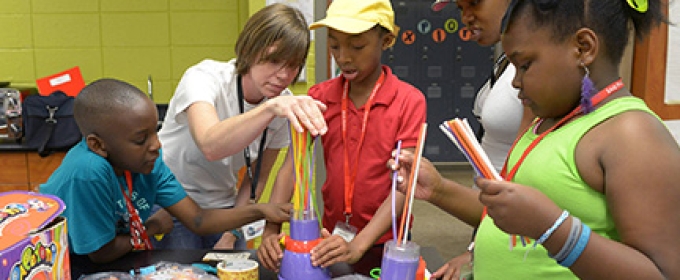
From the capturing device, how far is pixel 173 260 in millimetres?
1502

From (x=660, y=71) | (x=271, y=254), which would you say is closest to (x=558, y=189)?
(x=271, y=254)

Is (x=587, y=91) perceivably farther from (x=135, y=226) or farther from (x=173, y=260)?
(x=135, y=226)

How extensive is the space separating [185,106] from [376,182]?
632 mm

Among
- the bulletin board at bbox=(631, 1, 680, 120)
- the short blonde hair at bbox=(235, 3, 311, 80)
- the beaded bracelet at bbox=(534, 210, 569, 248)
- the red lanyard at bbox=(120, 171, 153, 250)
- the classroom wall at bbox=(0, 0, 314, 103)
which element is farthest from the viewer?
the classroom wall at bbox=(0, 0, 314, 103)

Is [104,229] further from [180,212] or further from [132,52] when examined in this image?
[132,52]

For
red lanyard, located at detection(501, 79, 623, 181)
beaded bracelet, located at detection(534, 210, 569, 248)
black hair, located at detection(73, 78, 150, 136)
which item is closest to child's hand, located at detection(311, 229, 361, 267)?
red lanyard, located at detection(501, 79, 623, 181)

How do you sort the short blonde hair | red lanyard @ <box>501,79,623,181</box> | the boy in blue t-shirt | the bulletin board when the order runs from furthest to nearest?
the bulletin board, the short blonde hair, the boy in blue t-shirt, red lanyard @ <box>501,79,623,181</box>

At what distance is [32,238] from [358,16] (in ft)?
3.23

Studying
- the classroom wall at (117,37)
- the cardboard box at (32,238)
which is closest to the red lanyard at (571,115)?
the cardboard box at (32,238)

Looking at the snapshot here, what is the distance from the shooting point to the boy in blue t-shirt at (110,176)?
1.48 metres

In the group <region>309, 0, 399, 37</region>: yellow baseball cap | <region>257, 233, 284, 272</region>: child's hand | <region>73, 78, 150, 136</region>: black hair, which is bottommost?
<region>257, 233, 284, 272</region>: child's hand

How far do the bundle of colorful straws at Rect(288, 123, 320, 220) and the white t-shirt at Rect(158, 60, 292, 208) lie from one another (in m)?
0.63

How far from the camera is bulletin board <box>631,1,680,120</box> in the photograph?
2.47m

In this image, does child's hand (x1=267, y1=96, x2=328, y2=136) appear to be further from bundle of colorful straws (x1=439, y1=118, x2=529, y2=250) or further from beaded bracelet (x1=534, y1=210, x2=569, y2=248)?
beaded bracelet (x1=534, y1=210, x2=569, y2=248)
